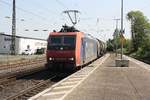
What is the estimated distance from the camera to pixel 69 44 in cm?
2564

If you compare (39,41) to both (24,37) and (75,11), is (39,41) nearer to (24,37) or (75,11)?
(24,37)

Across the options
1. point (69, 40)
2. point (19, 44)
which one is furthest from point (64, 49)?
point (19, 44)

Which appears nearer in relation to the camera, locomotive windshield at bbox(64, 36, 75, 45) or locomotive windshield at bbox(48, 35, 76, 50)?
locomotive windshield at bbox(48, 35, 76, 50)

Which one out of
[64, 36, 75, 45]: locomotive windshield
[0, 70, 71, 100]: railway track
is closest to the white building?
[64, 36, 75, 45]: locomotive windshield

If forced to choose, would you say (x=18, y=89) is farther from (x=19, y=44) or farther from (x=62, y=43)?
(x=19, y=44)

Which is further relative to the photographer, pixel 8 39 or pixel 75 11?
pixel 8 39

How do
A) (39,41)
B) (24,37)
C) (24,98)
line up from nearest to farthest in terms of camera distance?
(24,98) < (24,37) < (39,41)

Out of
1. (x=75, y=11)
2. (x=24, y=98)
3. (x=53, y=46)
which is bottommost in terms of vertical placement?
(x=24, y=98)

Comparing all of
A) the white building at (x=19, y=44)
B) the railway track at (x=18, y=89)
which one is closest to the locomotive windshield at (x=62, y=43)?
the railway track at (x=18, y=89)

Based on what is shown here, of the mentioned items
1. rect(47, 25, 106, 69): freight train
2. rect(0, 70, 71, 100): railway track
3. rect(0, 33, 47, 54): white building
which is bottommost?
rect(0, 70, 71, 100): railway track

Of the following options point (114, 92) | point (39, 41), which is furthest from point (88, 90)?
point (39, 41)

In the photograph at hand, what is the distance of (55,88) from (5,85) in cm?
406

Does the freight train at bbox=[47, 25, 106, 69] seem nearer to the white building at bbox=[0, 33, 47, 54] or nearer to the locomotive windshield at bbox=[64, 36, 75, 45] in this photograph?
the locomotive windshield at bbox=[64, 36, 75, 45]

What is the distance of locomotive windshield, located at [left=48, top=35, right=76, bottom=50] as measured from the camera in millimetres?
25562
